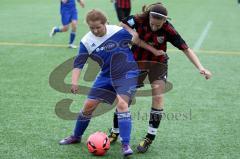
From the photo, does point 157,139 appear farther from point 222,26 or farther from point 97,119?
point 222,26

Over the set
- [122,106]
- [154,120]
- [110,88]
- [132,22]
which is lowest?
[154,120]

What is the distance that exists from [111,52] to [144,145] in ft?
3.66

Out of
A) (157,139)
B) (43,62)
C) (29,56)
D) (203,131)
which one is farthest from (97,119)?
(29,56)

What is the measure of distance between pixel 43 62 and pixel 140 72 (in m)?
4.66

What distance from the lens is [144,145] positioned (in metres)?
5.07

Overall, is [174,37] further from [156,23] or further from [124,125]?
[124,125]

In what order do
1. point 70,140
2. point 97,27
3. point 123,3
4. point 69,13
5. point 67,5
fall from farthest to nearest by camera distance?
point 123,3
point 69,13
point 67,5
point 70,140
point 97,27

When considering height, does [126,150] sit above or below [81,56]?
below

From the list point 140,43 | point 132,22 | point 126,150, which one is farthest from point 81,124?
point 132,22

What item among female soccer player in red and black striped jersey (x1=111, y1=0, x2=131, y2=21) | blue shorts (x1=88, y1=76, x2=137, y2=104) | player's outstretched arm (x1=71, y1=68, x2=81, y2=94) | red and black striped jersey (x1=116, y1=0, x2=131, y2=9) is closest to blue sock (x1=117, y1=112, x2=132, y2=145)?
blue shorts (x1=88, y1=76, x2=137, y2=104)

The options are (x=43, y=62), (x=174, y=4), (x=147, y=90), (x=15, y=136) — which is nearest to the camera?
(x=15, y=136)

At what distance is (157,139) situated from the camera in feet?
18.0

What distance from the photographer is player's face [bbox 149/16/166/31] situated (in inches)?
181

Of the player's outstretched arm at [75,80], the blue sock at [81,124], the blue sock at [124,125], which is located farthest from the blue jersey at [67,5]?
the blue sock at [124,125]
